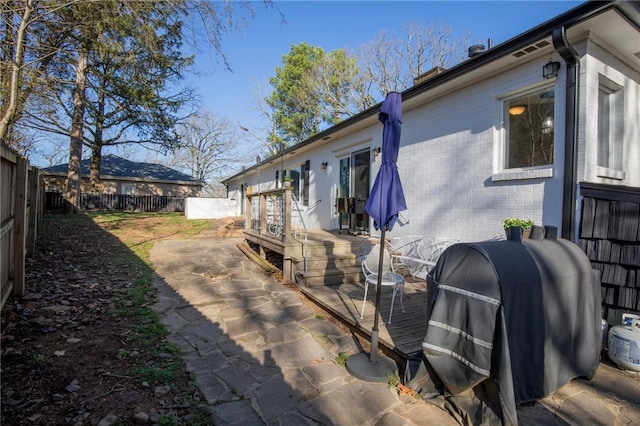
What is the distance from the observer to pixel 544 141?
13.8 ft

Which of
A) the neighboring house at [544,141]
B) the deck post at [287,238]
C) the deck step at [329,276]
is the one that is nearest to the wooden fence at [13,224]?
the deck post at [287,238]

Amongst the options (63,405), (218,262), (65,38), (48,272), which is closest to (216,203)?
(65,38)

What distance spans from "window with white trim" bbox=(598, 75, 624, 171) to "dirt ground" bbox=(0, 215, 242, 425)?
577 cm

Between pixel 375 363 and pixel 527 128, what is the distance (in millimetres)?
3818

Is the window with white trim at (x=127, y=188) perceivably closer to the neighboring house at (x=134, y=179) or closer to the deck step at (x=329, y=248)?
the neighboring house at (x=134, y=179)

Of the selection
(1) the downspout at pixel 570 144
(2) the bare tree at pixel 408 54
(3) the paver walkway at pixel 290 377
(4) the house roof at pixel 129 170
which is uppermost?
(2) the bare tree at pixel 408 54

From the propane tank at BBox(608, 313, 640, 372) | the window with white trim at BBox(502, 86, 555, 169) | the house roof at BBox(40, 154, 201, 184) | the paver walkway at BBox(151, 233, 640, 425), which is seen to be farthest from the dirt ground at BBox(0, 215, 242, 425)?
the house roof at BBox(40, 154, 201, 184)

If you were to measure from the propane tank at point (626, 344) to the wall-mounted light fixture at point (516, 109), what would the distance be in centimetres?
284

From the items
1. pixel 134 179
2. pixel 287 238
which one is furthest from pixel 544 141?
pixel 134 179

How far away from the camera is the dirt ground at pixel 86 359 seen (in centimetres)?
224

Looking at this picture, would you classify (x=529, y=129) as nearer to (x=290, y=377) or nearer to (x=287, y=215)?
(x=287, y=215)

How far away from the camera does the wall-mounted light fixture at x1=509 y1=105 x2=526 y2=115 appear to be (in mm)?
4486

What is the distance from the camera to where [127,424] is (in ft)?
7.03

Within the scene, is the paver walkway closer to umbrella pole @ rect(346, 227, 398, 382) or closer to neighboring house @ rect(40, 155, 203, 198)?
umbrella pole @ rect(346, 227, 398, 382)
